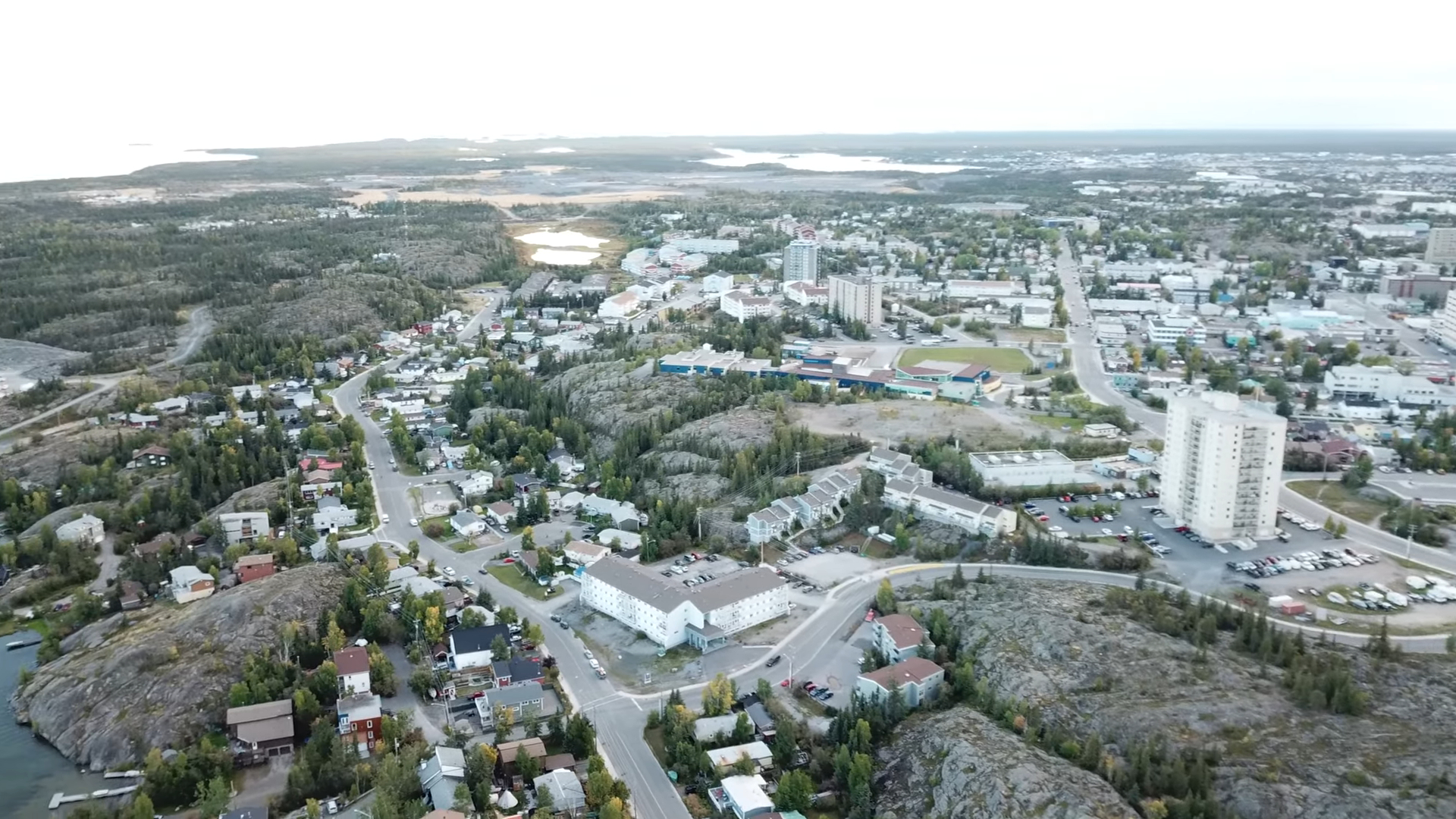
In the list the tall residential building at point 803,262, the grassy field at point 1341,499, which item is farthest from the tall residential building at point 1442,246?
the grassy field at point 1341,499

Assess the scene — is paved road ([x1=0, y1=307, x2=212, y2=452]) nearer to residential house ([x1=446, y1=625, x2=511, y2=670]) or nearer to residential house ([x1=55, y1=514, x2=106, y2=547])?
residential house ([x1=55, y1=514, x2=106, y2=547])

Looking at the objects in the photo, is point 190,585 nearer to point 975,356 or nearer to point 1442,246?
point 975,356

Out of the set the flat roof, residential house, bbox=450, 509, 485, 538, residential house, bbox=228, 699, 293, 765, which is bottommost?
residential house, bbox=228, 699, 293, 765

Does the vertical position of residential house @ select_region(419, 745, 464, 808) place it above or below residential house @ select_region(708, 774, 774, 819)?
above

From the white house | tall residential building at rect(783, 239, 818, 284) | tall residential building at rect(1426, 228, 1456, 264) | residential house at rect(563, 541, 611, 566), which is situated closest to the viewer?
residential house at rect(563, 541, 611, 566)

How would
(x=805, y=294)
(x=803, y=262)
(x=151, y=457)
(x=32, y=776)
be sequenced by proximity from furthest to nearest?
(x=803, y=262) → (x=805, y=294) → (x=151, y=457) → (x=32, y=776)

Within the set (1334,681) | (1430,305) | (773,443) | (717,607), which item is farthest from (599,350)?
(1430,305)

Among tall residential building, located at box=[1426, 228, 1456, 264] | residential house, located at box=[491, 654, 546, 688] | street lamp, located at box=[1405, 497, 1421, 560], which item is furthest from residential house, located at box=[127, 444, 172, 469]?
tall residential building, located at box=[1426, 228, 1456, 264]

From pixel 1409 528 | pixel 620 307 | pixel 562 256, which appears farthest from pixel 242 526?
pixel 562 256
